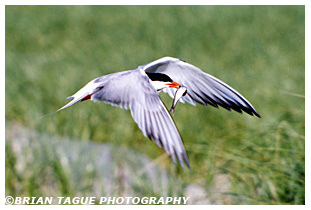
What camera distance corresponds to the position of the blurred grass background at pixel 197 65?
227 centimetres

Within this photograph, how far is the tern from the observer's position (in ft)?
2.99

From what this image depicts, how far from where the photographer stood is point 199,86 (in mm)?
1148

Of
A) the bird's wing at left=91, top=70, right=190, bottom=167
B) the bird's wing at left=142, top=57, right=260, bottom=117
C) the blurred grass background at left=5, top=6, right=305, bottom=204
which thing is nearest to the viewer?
the bird's wing at left=91, top=70, right=190, bottom=167

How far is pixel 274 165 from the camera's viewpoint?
216 cm

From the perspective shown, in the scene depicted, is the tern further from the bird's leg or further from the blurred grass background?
the blurred grass background

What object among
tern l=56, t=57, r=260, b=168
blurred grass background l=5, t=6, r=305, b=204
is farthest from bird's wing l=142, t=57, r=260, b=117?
blurred grass background l=5, t=6, r=305, b=204

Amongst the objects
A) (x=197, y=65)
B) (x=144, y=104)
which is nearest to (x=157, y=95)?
(x=144, y=104)

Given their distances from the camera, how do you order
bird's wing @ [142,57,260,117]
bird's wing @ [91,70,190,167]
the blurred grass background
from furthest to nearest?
1. the blurred grass background
2. bird's wing @ [142,57,260,117]
3. bird's wing @ [91,70,190,167]

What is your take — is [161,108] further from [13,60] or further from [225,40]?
[225,40]

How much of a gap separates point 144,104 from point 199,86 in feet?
0.69

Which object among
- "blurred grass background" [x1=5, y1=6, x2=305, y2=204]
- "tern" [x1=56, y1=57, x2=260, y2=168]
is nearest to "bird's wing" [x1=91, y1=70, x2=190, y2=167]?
"tern" [x1=56, y1=57, x2=260, y2=168]

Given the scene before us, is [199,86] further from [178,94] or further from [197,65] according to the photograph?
Result: [197,65]

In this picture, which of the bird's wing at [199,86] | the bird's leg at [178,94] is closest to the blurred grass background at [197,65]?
the bird's wing at [199,86]

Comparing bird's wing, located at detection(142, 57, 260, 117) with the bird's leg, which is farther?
bird's wing, located at detection(142, 57, 260, 117)
